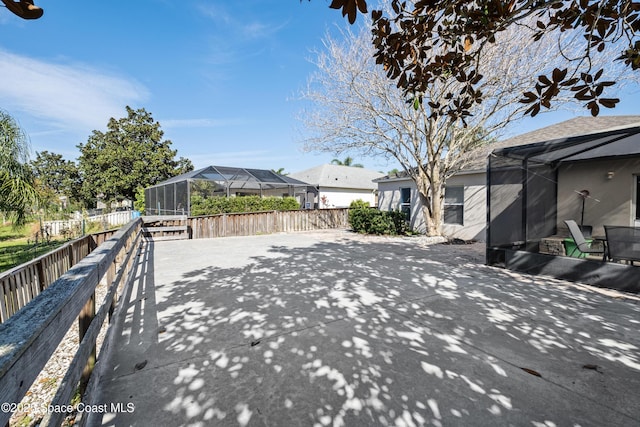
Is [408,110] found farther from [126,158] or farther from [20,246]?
[126,158]

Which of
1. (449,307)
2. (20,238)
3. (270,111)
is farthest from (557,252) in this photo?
(20,238)

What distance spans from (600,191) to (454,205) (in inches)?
176

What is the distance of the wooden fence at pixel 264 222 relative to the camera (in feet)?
38.7

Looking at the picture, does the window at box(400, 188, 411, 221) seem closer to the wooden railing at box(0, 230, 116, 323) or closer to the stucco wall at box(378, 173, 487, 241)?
the stucco wall at box(378, 173, 487, 241)

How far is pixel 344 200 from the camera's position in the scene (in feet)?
79.0

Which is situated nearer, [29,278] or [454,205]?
[29,278]

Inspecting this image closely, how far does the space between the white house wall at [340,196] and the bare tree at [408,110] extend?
38.4 ft

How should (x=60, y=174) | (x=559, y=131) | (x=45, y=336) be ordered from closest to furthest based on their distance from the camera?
1. (x=45, y=336)
2. (x=559, y=131)
3. (x=60, y=174)

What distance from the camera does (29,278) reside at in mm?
3320

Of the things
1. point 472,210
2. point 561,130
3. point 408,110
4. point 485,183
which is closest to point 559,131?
point 561,130

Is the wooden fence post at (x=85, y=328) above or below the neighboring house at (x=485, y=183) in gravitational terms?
below

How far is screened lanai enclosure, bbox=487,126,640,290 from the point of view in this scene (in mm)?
6031

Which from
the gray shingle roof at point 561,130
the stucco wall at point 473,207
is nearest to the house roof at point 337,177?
the gray shingle roof at point 561,130

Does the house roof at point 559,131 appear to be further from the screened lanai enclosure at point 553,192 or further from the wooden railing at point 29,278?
the wooden railing at point 29,278
